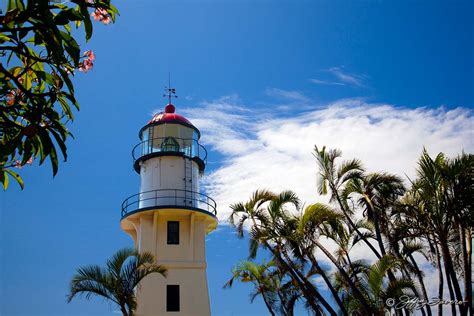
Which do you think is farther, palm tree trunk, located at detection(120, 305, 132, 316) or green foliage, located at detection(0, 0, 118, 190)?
palm tree trunk, located at detection(120, 305, 132, 316)

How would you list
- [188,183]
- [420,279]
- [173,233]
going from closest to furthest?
[420,279], [173,233], [188,183]

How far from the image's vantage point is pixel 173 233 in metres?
21.9

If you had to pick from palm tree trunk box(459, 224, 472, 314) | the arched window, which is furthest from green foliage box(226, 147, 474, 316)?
the arched window

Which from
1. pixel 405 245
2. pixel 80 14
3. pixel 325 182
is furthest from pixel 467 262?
pixel 80 14

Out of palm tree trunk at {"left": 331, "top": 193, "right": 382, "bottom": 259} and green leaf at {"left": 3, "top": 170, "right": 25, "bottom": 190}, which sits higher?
palm tree trunk at {"left": 331, "top": 193, "right": 382, "bottom": 259}

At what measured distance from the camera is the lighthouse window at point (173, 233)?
21.7 meters

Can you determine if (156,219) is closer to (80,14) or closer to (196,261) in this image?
(196,261)

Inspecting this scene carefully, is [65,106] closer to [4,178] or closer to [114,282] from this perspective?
[4,178]

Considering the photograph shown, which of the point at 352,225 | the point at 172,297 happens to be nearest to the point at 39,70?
the point at 352,225

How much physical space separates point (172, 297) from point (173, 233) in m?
2.84

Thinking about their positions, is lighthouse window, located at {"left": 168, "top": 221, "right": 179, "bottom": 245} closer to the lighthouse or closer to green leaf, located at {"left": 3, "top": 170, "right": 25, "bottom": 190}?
the lighthouse

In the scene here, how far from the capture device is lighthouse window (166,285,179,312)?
67.5ft

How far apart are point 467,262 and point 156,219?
13715mm

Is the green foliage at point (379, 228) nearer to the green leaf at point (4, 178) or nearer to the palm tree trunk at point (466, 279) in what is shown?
the palm tree trunk at point (466, 279)
